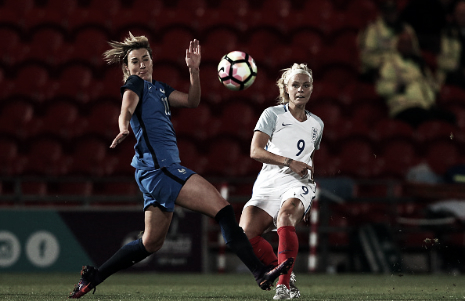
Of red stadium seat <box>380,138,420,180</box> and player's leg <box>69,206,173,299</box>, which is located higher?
red stadium seat <box>380,138,420,180</box>

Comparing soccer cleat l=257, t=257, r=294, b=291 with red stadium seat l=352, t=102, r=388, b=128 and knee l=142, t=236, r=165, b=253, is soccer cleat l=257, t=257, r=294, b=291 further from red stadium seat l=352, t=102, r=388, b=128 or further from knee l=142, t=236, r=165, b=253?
red stadium seat l=352, t=102, r=388, b=128

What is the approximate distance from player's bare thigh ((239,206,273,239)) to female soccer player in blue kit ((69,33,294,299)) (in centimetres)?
50

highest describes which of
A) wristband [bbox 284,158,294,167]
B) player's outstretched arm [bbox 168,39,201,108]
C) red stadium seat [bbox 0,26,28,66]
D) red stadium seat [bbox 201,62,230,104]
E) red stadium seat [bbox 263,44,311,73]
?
red stadium seat [bbox 0,26,28,66]

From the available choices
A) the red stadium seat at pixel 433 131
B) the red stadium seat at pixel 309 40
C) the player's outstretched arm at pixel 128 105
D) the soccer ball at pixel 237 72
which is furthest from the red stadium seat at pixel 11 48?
the player's outstretched arm at pixel 128 105

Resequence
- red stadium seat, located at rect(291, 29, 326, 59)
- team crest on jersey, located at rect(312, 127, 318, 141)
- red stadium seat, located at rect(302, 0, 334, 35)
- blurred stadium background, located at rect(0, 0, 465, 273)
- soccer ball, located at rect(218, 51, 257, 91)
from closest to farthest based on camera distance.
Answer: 1. team crest on jersey, located at rect(312, 127, 318, 141)
2. soccer ball, located at rect(218, 51, 257, 91)
3. blurred stadium background, located at rect(0, 0, 465, 273)
4. red stadium seat, located at rect(291, 29, 326, 59)
5. red stadium seat, located at rect(302, 0, 334, 35)

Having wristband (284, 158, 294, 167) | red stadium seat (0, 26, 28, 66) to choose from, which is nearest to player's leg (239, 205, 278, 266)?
wristband (284, 158, 294, 167)

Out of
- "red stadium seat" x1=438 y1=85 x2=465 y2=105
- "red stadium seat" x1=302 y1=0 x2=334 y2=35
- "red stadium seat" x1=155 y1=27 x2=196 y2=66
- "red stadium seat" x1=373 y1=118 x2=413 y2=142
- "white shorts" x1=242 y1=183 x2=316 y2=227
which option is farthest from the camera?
"red stadium seat" x1=302 y1=0 x2=334 y2=35

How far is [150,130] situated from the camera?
3.97 metres

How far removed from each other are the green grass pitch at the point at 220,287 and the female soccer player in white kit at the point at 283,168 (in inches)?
18.7

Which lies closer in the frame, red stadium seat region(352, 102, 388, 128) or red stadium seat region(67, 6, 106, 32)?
red stadium seat region(352, 102, 388, 128)

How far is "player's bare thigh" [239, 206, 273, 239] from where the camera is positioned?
435cm

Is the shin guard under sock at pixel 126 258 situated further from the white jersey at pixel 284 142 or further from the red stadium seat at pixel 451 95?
the red stadium seat at pixel 451 95

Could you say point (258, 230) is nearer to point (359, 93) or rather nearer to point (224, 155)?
point (224, 155)

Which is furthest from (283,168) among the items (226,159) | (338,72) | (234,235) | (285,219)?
(338,72)
